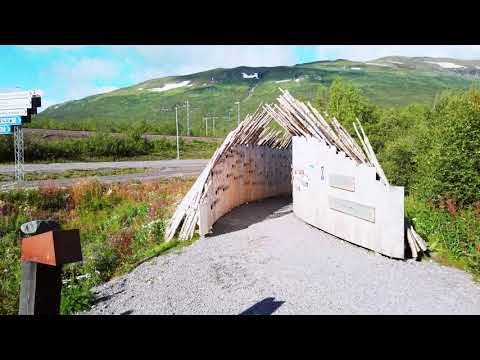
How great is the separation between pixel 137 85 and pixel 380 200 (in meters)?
179

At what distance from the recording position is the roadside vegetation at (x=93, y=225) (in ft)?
22.0

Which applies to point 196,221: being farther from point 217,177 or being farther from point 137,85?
point 137,85

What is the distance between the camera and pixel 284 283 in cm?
571

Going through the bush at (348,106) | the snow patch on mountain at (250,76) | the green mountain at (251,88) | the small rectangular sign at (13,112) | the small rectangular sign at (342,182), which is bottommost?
the small rectangular sign at (342,182)

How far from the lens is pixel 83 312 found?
17.3 ft

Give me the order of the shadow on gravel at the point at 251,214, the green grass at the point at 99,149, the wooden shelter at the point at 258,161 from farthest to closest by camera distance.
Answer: the green grass at the point at 99,149
the shadow on gravel at the point at 251,214
the wooden shelter at the point at 258,161

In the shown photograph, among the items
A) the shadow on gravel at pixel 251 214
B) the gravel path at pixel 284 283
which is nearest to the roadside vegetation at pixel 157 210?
the gravel path at pixel 284 283

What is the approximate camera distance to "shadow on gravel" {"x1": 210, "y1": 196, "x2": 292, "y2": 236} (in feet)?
30.7

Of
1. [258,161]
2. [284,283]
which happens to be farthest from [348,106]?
[284,283]

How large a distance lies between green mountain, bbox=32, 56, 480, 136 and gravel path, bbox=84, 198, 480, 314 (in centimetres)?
7404

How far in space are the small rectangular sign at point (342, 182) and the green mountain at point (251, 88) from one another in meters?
73.0

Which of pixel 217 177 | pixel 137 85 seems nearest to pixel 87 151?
pixel 217 177

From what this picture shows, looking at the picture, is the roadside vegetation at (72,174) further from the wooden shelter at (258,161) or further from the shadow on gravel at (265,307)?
the shadow on gravel at (265,307)

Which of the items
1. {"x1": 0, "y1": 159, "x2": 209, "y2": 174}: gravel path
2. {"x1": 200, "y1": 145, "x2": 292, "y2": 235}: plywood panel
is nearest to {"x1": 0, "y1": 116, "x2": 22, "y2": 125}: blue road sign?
{"x1": 0, "y1": 159, "x2": 209, "y2": 174}: gravel path
